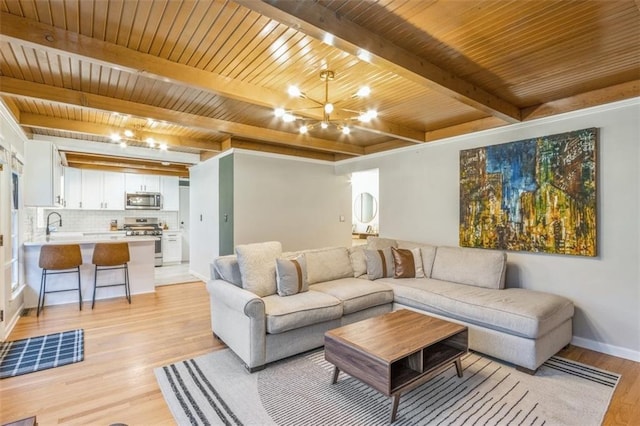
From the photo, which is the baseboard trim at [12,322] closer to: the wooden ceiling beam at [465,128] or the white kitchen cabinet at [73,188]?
the white kitchen cabinet at [73,188]

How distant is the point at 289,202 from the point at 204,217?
1792mm

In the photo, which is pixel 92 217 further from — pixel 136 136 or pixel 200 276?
pixel 136 136

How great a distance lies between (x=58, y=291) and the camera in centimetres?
444

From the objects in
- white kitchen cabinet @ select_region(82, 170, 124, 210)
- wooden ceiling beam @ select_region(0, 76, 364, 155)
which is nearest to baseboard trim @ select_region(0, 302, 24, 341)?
wooden ceiling beam @ select_region(0, 76, 364, 155)

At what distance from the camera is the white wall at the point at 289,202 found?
512 centimetres

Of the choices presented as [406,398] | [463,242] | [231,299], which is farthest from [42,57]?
[463,242]

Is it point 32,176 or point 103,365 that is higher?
point 32,176

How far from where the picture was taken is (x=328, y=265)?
3.88 meters

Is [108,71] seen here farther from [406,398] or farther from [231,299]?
[406,398]

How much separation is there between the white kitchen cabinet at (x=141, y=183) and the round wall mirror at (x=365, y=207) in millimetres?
5158

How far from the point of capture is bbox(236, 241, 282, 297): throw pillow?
10.1 feet

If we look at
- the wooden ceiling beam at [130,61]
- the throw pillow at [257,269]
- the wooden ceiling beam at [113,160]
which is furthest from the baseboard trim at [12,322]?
the wooden ceiling beam at [130,61]

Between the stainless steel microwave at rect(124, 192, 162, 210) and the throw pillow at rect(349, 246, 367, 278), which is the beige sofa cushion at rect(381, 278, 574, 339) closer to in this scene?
the throw pillow at rect(349, 246, 367, 278)

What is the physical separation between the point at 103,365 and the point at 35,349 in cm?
90
